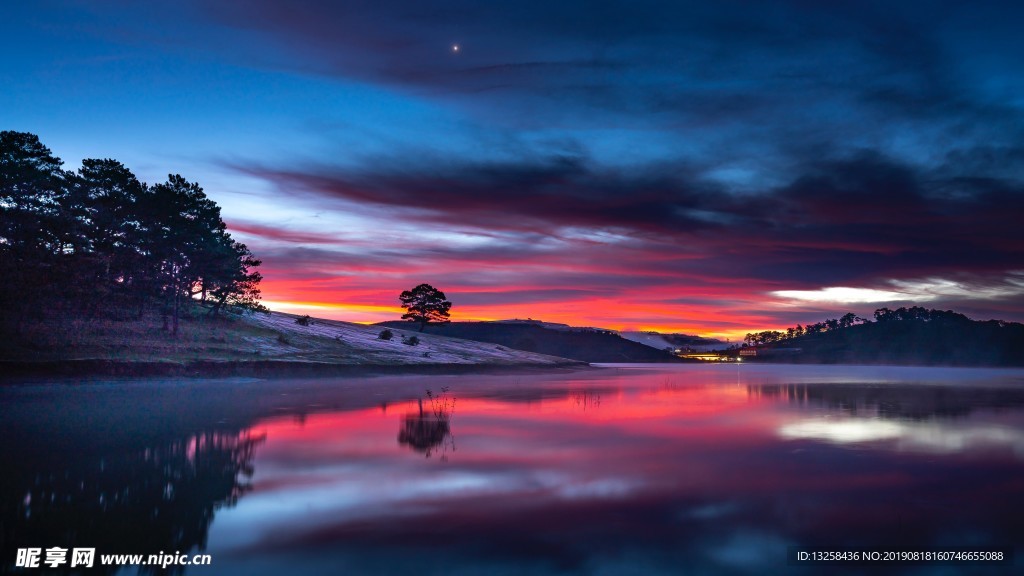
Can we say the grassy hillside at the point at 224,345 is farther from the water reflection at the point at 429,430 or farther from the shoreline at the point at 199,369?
the water reflection at the point at 429,430

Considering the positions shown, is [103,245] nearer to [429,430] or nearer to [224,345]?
[224,345]

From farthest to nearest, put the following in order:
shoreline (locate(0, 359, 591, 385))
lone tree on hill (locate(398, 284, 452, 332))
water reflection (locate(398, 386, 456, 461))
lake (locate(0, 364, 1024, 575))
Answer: lone tree on hill (locate(398, 284, 452, 332)) → shoreline (locate(0, 359, 591, 385)) → water reflection (locate(398, 386, 456, 461)) → lake (locate(0, 364, 1024, 575))

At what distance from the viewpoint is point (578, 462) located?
20.2 m

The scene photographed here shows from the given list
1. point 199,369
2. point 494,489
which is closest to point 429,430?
point 494,489

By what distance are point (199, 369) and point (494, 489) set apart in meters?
48.4

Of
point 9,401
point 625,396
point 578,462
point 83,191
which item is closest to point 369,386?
point 625,396

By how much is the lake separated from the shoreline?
14.2 metres

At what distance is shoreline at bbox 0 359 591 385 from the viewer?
44531 mm

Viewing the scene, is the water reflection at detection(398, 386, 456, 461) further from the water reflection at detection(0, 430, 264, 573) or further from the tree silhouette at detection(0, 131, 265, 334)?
the tree silhouette at detection(0, 131, 265, 334)

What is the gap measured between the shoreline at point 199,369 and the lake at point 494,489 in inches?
558

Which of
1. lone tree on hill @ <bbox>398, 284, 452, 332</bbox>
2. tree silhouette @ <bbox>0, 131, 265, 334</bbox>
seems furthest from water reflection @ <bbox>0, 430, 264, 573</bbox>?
lone tree on hill @ <bbox>398, 284, 452, 332</bbox>

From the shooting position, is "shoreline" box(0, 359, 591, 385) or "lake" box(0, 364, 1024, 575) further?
"shoreline" box(0, 359, 591, 385)

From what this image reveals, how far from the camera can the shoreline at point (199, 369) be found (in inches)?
1753

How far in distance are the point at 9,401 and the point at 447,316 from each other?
95.8 m
